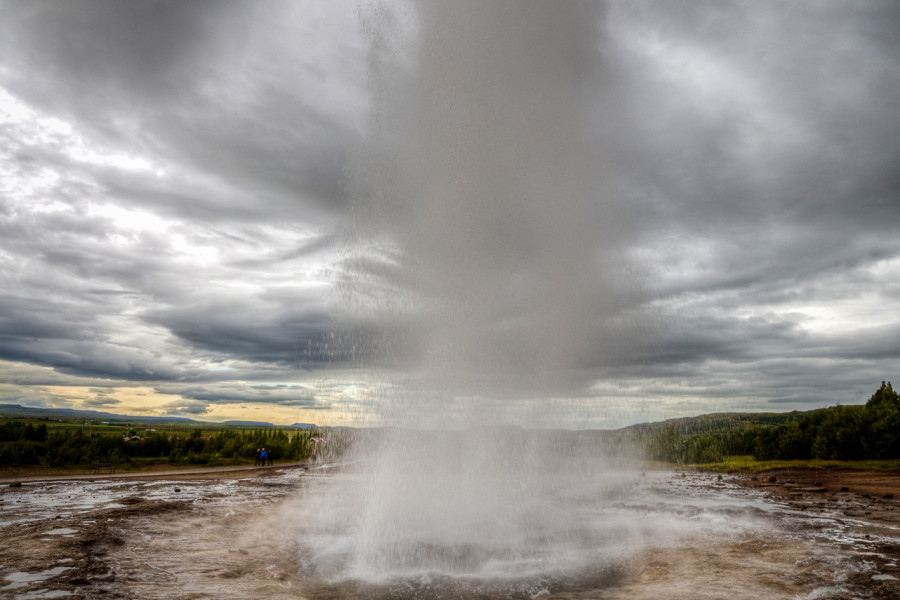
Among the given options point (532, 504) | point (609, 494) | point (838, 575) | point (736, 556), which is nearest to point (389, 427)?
point (532, 504)

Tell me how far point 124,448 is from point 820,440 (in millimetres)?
58372

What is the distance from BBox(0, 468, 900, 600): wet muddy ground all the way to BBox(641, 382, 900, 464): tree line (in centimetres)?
2280

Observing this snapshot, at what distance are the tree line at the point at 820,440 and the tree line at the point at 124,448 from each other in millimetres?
48484

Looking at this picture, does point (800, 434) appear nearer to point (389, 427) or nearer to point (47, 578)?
point (389, 427)

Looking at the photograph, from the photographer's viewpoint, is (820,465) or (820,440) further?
(820,440)

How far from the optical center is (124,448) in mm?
36625

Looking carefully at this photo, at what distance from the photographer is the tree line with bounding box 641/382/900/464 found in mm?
39375

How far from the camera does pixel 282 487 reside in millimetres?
25484

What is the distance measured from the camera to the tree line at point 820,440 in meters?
39.4

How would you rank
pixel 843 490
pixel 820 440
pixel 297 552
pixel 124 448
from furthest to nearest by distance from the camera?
pixel 820 440
pixel 124 448
pixel 843 490
pixel 297 552

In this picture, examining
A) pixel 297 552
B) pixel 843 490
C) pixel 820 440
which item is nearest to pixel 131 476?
pixel 297 552

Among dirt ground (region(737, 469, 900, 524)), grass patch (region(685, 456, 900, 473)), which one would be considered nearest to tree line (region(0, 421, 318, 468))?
dirt ground (region(737, 469, 900, 524))

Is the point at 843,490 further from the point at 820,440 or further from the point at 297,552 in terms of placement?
the point at 297,552

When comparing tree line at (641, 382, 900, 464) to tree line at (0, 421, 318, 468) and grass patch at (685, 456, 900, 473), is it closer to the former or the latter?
grass patch at (685, 456, 900, 473)
